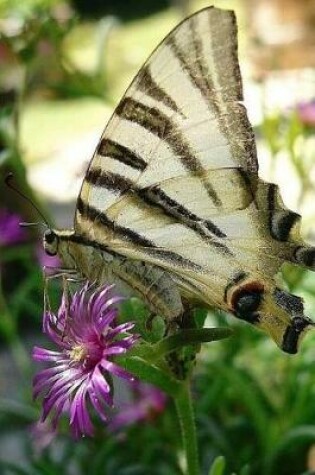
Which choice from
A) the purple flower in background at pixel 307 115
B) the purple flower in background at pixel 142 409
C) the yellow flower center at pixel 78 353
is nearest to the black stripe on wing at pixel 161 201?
the yellow flower center at pixel 78 353

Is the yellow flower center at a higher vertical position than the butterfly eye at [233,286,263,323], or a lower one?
lower

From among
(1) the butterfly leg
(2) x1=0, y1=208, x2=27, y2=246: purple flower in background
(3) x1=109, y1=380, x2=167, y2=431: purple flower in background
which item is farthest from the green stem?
(2) x1=0, y1=208, x2=27, y2=246: purple flower in background

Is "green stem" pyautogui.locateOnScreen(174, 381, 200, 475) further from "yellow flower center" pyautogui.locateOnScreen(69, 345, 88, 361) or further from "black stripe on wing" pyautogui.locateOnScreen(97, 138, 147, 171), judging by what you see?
"black stripe on wing" pyautogui.locateOnScreen(97, 138, 147, 171)

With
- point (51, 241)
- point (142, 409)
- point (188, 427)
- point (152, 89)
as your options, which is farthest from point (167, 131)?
point (142, 409)

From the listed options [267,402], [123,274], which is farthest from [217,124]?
[267,402]

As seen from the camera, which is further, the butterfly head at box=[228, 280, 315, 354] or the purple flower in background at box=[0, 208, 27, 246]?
the purple flower in background at box=[0, 208, 27, 246]

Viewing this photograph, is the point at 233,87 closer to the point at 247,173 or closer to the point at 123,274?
the point at 247,173

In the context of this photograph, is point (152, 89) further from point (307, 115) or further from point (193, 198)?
point (307, 115)
